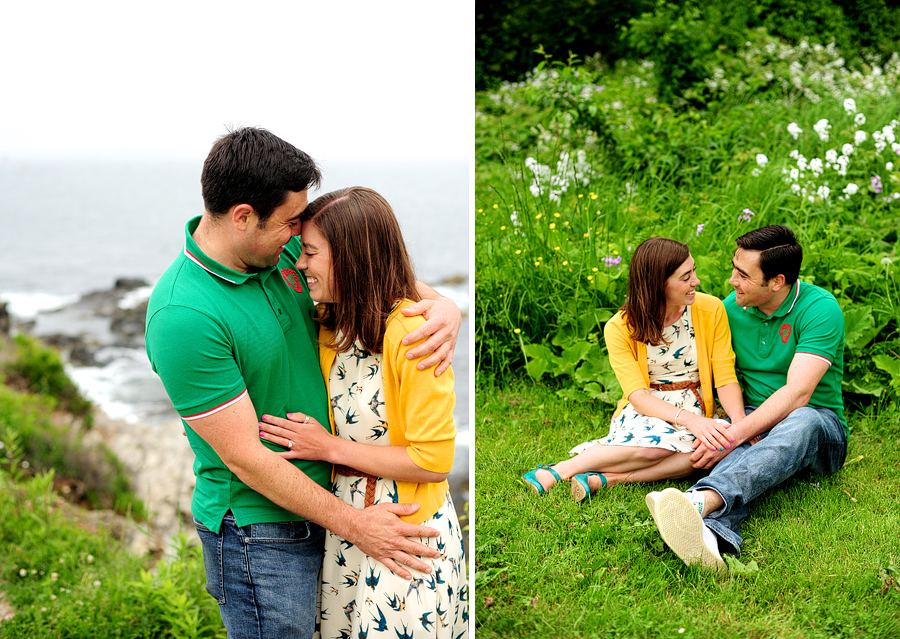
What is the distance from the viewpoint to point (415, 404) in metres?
1.42

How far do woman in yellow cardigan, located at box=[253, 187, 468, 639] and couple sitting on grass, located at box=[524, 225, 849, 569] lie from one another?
1.01 metres

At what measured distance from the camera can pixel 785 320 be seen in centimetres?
247

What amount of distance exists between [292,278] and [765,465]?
1.64 meters

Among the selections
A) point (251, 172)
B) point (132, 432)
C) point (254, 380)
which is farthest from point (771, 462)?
point (132, 432)

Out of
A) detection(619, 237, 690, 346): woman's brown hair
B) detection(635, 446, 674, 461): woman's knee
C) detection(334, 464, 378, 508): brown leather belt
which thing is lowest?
detection(635, 446, 674, 461): woman's knee

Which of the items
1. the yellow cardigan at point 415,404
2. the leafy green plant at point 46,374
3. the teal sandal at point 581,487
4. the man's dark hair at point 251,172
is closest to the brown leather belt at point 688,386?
the teal sandal at point 581,487

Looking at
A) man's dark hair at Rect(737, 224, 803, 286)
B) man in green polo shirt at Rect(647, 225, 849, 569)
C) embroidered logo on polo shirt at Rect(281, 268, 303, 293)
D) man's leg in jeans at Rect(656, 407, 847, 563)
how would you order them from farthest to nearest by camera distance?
man's dark hair at Rect(737, 224, 803, 286), man in green polo shirt at Rect(647, 225, 849, 569), man's leg in jeans at Rect(656, 407, 847, 563), embroidered logo on polo shirt at Rect(281, 268, 303, 293)

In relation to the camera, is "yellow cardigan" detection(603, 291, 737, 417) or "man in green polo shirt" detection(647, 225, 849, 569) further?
"yellow cardigan" detection(603, 291, 737, 417)

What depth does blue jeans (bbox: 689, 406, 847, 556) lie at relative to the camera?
212cm

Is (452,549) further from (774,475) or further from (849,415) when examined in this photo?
(849,415)

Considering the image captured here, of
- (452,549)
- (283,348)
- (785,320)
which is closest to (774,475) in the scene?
(785,320)

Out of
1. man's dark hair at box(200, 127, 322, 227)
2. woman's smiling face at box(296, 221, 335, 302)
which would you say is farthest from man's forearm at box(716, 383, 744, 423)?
man's dark hair at box(200, 127, 322, 227)

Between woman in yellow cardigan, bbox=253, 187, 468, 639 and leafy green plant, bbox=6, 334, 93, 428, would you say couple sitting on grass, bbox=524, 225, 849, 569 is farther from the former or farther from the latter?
leafy green plant, bbox=6, 334, 93, 428

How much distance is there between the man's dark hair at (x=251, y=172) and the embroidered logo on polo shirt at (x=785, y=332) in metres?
1.88
